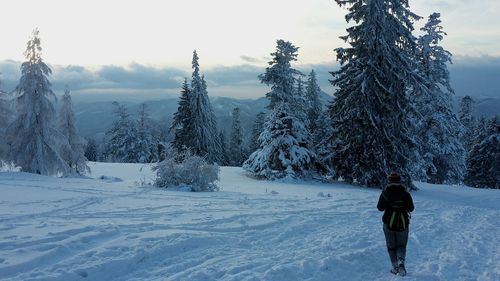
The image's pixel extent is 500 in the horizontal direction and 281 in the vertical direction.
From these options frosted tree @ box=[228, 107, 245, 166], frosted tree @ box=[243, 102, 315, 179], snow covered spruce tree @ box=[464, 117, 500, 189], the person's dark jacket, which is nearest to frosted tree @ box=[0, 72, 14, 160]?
frosted tree @ box=[243, 102, 315, 179]

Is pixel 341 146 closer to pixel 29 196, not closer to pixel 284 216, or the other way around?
pixel 284 216

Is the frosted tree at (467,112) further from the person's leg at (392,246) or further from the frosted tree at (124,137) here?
the person's leg at (392,246)

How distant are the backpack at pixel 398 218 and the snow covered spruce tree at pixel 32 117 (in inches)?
1021

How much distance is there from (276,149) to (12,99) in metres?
18.6

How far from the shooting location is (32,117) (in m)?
28.0

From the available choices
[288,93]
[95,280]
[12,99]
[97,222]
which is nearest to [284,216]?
[97,222]

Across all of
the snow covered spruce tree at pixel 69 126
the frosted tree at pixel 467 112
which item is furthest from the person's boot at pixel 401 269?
the frosted tree at pixel 467 112

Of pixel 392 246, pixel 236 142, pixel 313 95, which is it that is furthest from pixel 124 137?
pixel 392 246

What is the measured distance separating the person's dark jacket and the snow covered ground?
4.23ft

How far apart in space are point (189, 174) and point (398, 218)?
14.0 metres

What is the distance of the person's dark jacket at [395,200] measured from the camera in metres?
8.47

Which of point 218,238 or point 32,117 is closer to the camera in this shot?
point 218,238

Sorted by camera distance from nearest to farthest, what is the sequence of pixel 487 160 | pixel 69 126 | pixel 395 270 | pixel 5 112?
pixel 395 270, pixel 5 112, pixel 69 126, pixel 487 160

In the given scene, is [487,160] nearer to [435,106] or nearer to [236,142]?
[435,106]
